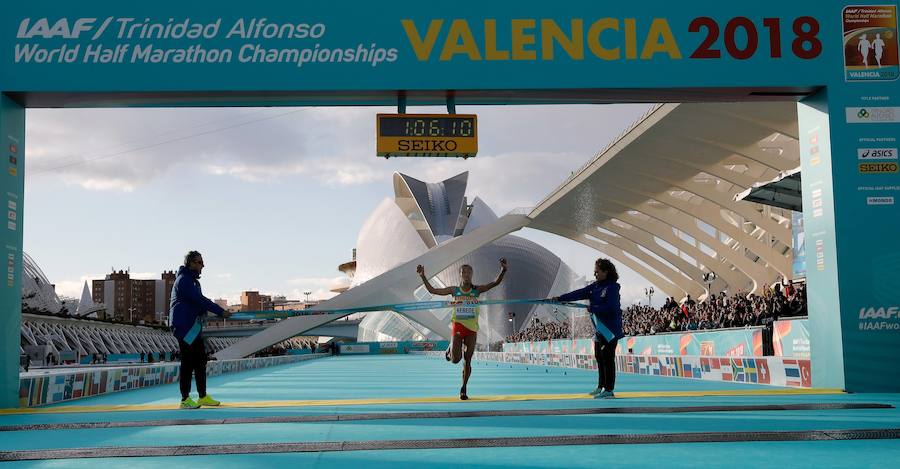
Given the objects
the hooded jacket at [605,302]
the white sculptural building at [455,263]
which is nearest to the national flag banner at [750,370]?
the hooded jacket at [605,302]

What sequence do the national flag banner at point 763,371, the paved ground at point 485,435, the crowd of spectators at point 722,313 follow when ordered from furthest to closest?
1. the crowd of spectators at point 722,313
2. the national flag banner at point 763,371
3. the paved ground at point 485,435

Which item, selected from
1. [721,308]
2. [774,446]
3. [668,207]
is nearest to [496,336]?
[668,207]

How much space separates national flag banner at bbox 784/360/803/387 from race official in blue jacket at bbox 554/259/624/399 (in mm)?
4679

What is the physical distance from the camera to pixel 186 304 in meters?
9.59

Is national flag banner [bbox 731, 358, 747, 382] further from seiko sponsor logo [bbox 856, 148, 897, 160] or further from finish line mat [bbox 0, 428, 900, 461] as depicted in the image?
finish line mat [bbox 0, 428, 900, 461]

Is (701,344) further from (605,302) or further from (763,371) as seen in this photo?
(605,302)

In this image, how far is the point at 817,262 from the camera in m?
11.6

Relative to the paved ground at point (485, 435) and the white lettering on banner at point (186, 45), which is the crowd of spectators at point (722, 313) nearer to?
the paved ground at point (485, 435)

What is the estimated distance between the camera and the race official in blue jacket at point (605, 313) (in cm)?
997

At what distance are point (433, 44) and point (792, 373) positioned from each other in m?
7.80

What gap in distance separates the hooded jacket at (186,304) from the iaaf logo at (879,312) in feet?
26.6

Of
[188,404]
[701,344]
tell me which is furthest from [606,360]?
[701,344]

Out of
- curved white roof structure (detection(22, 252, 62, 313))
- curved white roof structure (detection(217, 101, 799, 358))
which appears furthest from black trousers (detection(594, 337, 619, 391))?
curved white roof structure (detection(22, 252, 62, 313))

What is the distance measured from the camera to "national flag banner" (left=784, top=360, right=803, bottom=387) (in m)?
13.3
